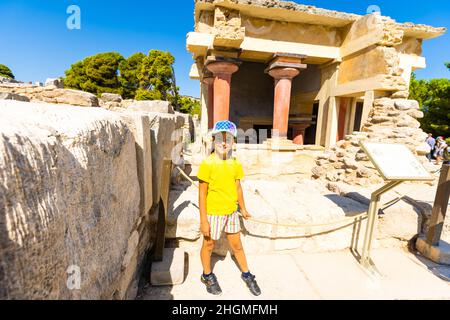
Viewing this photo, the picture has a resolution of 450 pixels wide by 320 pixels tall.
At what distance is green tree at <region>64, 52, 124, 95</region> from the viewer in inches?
885

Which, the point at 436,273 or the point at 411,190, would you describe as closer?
the point at 436,273

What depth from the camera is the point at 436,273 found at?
2.43 metres

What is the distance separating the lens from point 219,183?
1915 millimetres

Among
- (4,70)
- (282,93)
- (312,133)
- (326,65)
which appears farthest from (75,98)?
(4,70)

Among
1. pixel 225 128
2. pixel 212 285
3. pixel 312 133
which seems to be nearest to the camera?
pixel 225 128

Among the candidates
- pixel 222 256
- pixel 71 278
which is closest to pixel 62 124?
pixel 71 278

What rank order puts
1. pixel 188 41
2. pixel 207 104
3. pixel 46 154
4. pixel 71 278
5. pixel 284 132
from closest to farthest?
pixel 46 154
pixel 71 278
pixel 188 41
pixel 284 132
pixel 207 104

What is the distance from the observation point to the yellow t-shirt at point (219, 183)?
190cm

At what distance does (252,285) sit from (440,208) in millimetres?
2301

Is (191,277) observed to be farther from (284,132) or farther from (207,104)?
(207,104)

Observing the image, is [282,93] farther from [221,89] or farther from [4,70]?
[4,70]

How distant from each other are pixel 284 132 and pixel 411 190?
13.8 feet

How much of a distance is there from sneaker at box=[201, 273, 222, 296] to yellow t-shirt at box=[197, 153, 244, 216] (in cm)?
59

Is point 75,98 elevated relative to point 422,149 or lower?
elevated
